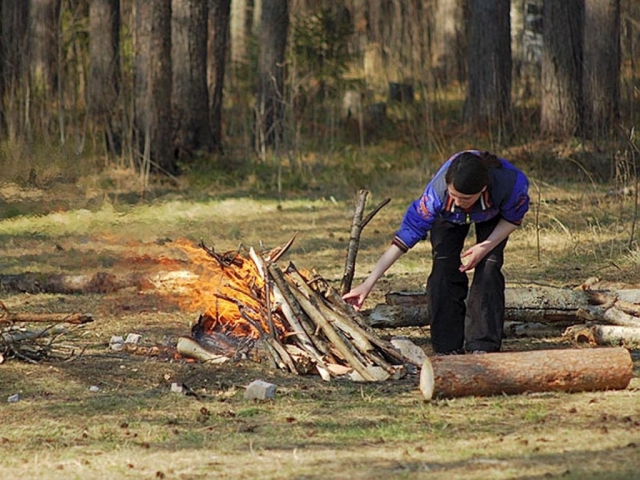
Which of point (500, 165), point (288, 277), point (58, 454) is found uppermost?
point (500, 165)

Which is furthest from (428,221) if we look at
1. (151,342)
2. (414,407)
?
(151,342)

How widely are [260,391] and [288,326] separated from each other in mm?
895

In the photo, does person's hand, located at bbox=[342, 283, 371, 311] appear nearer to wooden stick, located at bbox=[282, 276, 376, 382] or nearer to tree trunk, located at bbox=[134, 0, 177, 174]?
wooden stick, located at bbox=[282, 276, 376, 382]

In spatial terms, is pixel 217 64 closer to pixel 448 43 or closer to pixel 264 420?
pixel 448 43

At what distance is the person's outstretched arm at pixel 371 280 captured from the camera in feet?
23.4

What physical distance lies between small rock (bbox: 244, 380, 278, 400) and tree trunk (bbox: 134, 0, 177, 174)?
10654 mm

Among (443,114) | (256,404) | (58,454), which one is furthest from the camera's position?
(443,114)

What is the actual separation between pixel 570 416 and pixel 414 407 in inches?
31.0

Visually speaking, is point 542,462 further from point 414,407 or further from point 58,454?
point 58,454

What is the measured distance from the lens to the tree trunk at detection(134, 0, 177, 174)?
1720 centimetres

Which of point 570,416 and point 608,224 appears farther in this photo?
point 608,224

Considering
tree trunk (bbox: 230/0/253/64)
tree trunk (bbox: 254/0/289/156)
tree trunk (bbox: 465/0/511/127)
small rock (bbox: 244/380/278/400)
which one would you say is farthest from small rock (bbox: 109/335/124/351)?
tree trunk (bbox: 230/0/253/64)

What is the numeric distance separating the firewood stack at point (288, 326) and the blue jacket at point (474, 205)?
59 cm

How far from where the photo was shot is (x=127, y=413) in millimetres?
6320
